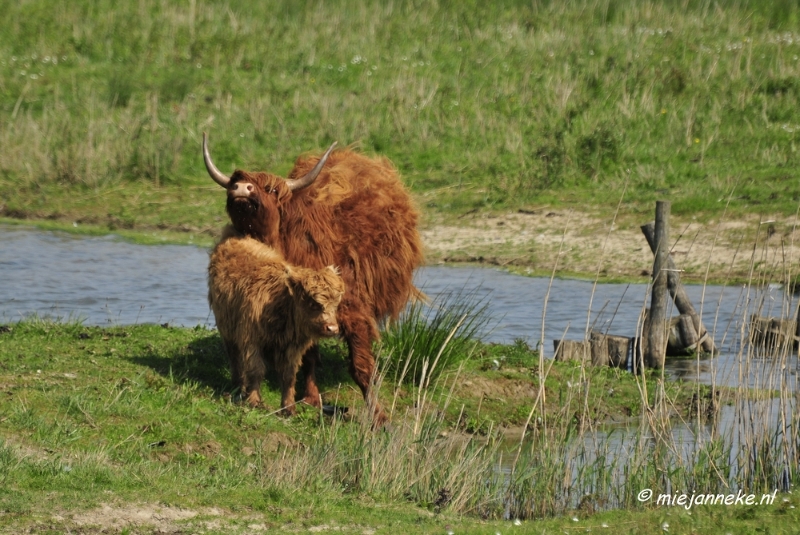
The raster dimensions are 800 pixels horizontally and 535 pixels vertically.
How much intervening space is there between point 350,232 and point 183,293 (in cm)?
471

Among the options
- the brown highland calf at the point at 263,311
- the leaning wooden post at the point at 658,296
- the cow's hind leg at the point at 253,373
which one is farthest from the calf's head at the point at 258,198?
the leaning wooden post at the point at 658,296

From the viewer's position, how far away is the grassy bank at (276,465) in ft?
19.6

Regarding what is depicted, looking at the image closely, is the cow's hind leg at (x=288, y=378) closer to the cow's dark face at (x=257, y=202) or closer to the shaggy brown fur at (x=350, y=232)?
the shaggy brown fur at (x=350, y=232)

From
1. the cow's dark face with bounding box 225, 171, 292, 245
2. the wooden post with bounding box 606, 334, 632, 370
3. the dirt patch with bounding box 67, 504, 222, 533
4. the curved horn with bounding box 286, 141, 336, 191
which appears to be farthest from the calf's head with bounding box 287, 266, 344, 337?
the wooden post with bounding box 606, 334, 632, 370

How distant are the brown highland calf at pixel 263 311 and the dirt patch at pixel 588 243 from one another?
21.2ft

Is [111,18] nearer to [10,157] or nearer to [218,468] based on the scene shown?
[10,157]

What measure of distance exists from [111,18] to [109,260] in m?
9.24

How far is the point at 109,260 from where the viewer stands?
1484 cm

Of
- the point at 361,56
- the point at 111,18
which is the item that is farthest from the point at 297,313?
the point at 111,18

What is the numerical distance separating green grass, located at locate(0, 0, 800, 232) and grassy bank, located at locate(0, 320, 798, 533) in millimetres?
8155

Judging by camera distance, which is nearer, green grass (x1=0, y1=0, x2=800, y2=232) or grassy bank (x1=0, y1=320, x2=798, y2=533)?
grassy bank (x1=0, y1=320, x2=798, y2=533)

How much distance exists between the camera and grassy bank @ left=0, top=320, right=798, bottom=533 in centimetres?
597

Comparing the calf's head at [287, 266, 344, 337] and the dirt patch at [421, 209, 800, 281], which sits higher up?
the calf's head at [287, 266, 344, 337]

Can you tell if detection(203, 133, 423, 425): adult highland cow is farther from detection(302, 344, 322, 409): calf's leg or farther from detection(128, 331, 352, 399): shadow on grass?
detection(128, 331, 352, 399): shadow on grass
